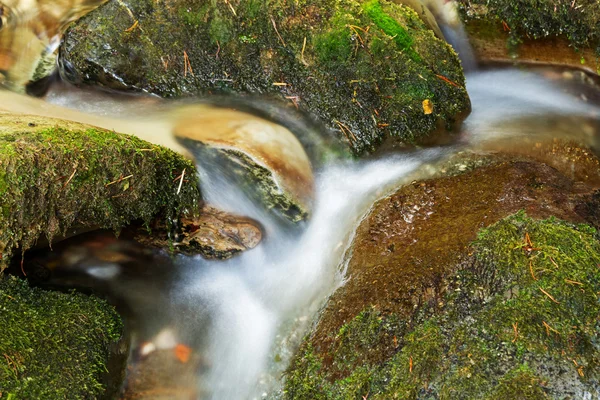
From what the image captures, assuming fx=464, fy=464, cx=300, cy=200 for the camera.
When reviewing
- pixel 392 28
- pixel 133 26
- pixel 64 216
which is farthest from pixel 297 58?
pixel 64 216

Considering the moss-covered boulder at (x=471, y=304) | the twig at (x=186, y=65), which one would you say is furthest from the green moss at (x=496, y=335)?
the twig at (x=186, y=65)

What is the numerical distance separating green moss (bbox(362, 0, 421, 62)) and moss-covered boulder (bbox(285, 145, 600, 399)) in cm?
151

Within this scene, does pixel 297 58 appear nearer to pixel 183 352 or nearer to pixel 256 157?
pixel 256 157

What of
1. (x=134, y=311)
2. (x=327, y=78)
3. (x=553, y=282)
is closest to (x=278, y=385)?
(x=134, y=311)

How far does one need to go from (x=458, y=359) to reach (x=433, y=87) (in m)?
2.71

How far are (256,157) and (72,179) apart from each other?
1613 millimetres

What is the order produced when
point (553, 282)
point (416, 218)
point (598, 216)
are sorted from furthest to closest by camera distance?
point (416, 218)
point (598, 216)
point (553, 282)

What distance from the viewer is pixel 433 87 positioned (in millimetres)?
4617

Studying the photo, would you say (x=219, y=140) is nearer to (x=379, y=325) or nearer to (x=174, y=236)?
(x=174, y=236)

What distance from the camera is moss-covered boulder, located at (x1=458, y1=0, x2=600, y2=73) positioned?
16.4 ft

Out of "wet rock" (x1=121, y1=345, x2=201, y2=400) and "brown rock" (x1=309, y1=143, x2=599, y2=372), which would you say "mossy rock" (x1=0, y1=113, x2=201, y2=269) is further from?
"brown rock" (x1=309, y1=143, x2=599, y2=372)

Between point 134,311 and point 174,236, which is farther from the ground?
point 174,236

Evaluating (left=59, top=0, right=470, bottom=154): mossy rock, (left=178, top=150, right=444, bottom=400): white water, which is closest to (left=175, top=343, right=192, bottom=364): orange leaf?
(left=178, top=150, right=444, bottom=400): white water

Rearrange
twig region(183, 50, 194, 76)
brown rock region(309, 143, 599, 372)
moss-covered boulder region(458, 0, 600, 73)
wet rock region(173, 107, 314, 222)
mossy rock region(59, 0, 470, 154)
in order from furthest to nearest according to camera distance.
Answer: moss-covered boulder region(458, 0, 600, 73) < twig region(183, 50, 194, 76) < mossy rock region(59, 0, 470, 154) < wet rock region(173, 107, 314, 222) < brown rock region(309, 143, 599, 372)
